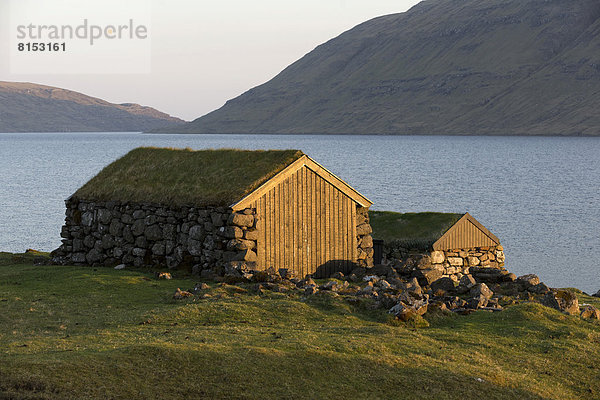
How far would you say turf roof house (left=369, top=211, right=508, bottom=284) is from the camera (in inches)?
1481

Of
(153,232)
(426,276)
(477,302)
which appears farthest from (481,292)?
(153,232)

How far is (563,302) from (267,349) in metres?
11.9

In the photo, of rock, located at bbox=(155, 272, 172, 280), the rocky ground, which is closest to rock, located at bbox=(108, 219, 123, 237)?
rock, located at bbox=(155, 272, 172, 280)

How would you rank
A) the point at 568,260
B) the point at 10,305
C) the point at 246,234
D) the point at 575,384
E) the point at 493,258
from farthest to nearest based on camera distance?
the point at 568,260
the point at 493,258
the point at 246,234
the point at 10,305
the point at 575,384

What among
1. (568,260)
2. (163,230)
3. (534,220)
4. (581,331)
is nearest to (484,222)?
(534,220)

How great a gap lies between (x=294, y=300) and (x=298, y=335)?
432 centimetres

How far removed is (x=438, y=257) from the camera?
37344 millimetres

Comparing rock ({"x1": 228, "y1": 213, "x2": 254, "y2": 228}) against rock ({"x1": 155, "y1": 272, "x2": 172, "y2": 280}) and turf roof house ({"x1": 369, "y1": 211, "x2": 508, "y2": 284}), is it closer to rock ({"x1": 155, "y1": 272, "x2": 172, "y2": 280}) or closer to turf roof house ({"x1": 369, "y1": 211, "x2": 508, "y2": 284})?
rock ({"x1": 155, "y1": 272, "x2": 172, "y2": 280})

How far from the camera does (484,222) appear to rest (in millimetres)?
80062

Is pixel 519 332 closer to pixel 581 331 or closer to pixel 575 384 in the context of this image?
pixel 581 331

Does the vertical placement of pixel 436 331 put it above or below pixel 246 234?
below

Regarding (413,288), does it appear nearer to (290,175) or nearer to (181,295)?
(290,175)

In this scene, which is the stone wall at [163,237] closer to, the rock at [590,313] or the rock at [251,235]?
the rock at [251,235]

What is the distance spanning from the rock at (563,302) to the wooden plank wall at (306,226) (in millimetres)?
9141
